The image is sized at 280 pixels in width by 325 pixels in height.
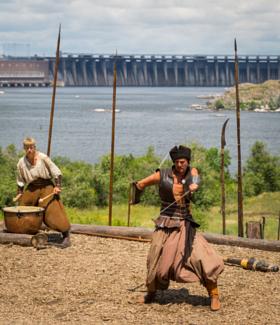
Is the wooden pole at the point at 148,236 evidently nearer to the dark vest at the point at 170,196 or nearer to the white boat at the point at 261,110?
the dark vest at the point at 170,196

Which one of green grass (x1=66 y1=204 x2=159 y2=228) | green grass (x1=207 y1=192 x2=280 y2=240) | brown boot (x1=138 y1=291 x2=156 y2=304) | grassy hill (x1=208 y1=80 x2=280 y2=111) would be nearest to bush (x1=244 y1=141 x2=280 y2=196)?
green grass (x1=207 y1=192 x2=280 y2=240)

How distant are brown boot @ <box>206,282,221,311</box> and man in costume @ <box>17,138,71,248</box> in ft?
7.70

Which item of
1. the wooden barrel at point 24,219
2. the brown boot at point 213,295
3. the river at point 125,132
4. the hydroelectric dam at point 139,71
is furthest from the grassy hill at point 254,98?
the brown boot at point 213,295

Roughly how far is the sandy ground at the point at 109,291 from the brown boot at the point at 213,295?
0.05m

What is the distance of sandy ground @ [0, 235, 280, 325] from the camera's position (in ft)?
17.5

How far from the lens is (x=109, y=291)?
6.02 meters

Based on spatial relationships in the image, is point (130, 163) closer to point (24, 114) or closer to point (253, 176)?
point (253, 176)

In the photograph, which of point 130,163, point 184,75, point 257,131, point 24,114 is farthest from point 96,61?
point 130,163

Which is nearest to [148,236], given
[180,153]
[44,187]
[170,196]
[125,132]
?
[44,187]

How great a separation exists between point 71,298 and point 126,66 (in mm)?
145115

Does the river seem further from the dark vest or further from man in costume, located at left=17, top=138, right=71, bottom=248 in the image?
the dark vest

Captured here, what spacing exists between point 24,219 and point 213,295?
2.67 m

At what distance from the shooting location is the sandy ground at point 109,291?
5332 mm

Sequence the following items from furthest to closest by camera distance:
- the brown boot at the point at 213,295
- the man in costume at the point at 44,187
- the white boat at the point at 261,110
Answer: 1. the white boat at the point at 261,110
2. the man in costume at the point at 44,187
3. the brown boot at the point at 213,295
